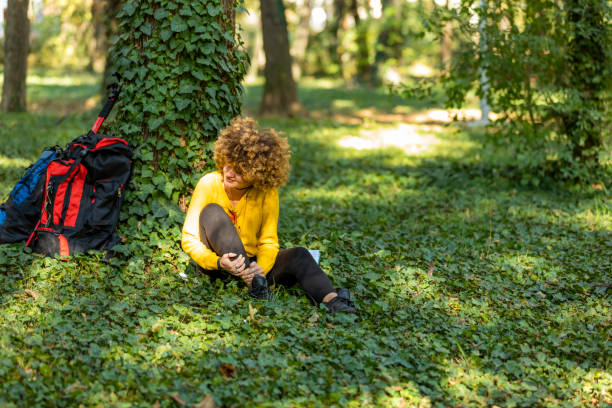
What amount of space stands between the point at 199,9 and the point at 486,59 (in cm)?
475

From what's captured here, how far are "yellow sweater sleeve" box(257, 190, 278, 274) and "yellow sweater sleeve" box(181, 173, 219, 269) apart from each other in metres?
0.39

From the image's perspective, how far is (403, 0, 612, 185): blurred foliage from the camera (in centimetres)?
822

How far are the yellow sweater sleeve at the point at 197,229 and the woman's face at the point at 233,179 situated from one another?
0.13 m

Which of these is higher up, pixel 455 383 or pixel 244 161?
pixel 244 161

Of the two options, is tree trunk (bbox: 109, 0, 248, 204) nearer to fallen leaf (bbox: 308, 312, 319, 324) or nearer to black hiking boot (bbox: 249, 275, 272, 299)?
black hiking boot (bbox: 249, 275, 272, 299)

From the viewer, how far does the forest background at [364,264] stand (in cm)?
348

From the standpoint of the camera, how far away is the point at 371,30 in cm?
2391

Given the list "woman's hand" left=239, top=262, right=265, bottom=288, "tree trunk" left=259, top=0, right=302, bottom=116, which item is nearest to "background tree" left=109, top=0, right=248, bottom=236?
"woman's hand" left=239, top=262, right=265, bottom=288

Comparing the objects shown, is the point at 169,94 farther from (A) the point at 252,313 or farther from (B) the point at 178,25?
(A) the point at 252,313

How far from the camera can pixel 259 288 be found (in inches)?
175

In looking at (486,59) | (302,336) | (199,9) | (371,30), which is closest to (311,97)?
(371,30)

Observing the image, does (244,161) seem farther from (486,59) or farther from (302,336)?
(486,59)

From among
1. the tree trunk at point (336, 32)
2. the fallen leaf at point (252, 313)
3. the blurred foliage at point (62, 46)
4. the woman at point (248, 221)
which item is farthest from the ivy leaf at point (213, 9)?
the blurred foliage at point (62, 46)

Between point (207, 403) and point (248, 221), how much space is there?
1.75 metres
